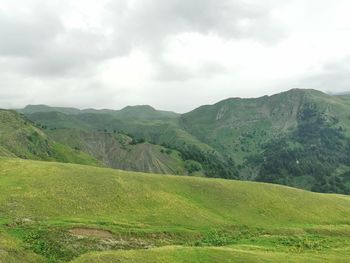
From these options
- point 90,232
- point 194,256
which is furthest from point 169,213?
point 194,256

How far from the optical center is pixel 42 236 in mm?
53594

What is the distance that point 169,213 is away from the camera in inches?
2712

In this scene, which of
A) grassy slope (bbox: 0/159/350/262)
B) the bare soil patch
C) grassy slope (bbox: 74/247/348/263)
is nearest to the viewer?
grassy slope (bbox: 74/247/348/263)

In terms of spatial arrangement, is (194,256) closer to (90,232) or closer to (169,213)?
(90,232)

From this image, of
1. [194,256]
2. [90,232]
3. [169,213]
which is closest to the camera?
[194,256]

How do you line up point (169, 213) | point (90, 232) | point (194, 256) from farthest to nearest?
point (169, 213), point (90, 232), point (194, 256)

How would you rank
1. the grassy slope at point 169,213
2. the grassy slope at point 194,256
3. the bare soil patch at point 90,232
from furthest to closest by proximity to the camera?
the bare soil patch at point 90,232, the grassy slope at point 169,213, the grassy slope at point 194,256

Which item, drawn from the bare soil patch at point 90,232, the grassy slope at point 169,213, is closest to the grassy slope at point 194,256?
the grassy slope at point 169,213

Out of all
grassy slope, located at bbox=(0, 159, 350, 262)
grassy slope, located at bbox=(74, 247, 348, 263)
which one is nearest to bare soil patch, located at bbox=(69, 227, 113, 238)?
grassy slope, located at bbox=(0, 159, 350, 262)

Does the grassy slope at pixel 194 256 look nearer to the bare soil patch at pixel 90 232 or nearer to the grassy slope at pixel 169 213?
the grassy slope at pixel 169 213

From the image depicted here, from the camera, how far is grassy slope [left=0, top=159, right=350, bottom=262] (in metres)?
54.1

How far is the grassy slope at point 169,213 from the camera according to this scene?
178 ft

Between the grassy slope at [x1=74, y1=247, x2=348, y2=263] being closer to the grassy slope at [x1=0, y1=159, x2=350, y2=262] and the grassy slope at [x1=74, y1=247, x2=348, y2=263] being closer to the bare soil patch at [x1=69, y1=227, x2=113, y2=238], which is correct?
the grassy slope at [x1=0, y1=159, x2=350, y2=262]

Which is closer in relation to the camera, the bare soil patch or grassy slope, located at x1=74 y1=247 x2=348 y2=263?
grassy slope, located at x1=74 y1=247 x2=348 y2=263
